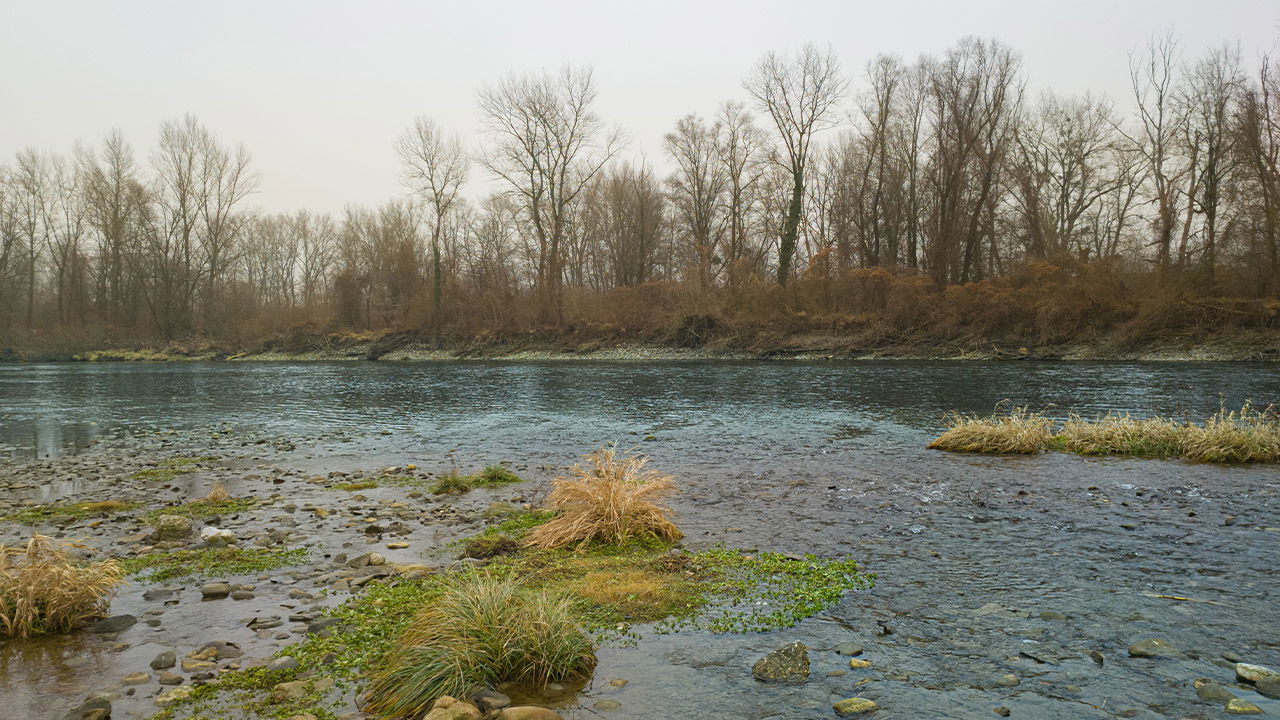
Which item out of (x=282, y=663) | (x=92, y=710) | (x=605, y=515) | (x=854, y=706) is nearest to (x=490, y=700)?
(x=282, y=663)

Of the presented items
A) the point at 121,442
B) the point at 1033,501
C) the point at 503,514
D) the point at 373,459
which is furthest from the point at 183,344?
the point at 1033,501

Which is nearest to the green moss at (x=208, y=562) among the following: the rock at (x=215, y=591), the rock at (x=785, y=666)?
the rock at (x=215, y=591)

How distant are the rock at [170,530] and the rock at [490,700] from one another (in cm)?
532

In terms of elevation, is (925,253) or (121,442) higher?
(925,253)

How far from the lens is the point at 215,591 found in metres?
5.85

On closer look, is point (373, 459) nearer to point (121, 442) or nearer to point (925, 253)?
point (121, 442)

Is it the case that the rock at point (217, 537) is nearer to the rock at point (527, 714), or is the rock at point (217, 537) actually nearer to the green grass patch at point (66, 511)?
the green grass patch at point (66, 511)

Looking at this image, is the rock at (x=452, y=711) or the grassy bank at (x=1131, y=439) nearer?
the rock at (x=452, y=711)

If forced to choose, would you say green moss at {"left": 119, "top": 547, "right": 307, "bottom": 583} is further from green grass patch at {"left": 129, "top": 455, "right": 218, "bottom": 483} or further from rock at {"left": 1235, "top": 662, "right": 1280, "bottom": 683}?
rock at {"left": 1235, "top": 662, "right": 1280, "bottom": 683}

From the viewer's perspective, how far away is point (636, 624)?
527 centimetres

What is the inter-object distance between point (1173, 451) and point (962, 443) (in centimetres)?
319

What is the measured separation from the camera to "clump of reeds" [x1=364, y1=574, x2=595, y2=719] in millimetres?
4043

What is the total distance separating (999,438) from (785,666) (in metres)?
9.66

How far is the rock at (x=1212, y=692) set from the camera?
3936 mm
